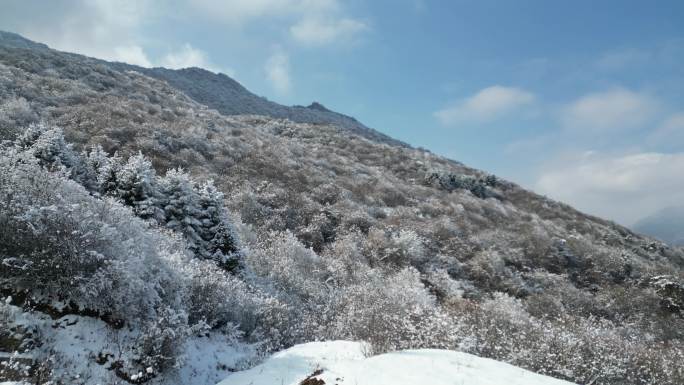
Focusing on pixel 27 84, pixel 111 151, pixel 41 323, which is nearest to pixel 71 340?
pixel 41 323

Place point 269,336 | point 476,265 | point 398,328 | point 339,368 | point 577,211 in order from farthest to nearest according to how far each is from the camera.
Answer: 1. point 577,211
2. point 476,265
3. point 269,336
4. point 398,328
5. point 339,368

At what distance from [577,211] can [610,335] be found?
29.0 metres

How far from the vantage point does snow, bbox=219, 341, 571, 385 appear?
5.99 metres

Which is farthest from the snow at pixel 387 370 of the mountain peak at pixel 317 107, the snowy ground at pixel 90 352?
the mountain peak at pixel 317 107

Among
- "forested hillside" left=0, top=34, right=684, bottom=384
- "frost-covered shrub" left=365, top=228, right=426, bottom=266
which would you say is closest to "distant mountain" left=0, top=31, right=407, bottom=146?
"forested hillside" left=0, top=34, right=684, bottom=384

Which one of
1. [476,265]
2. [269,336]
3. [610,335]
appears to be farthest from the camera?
[476,265]

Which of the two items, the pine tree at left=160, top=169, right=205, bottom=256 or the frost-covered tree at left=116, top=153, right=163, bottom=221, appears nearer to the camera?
the frost-covered tree at left=116, top=153, right=163, bottom=221

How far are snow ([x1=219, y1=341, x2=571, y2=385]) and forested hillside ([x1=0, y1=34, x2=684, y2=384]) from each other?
0.81 meters

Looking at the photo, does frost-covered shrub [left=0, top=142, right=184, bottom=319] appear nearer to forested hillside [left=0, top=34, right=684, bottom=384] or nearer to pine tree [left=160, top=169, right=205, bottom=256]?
forested hillside [left=0, top=34, right=684, bottom=384]

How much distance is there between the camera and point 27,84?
82.2 feet

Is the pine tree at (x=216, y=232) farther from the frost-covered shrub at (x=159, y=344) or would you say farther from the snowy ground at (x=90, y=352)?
the frost-covered shrub at (x=159, y=344)

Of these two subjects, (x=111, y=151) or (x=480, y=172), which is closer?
(x=111, y=151)

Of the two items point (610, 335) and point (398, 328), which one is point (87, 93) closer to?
point (398, 328)

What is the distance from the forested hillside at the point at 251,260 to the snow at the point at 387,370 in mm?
814
